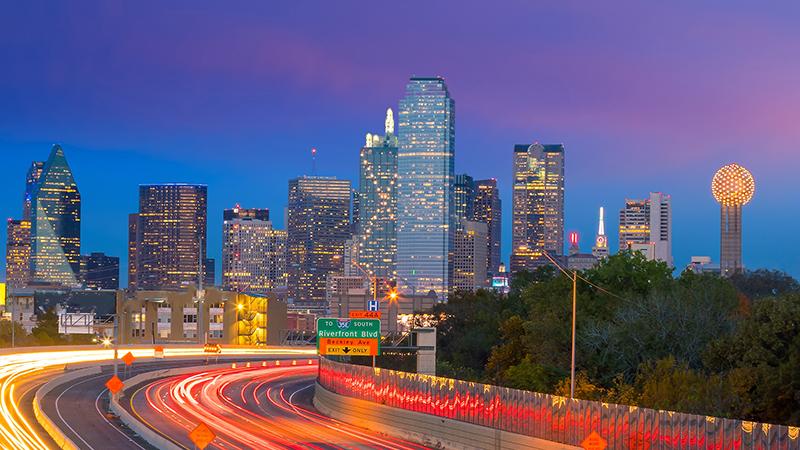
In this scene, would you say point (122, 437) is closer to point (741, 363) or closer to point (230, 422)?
point (230, 422)

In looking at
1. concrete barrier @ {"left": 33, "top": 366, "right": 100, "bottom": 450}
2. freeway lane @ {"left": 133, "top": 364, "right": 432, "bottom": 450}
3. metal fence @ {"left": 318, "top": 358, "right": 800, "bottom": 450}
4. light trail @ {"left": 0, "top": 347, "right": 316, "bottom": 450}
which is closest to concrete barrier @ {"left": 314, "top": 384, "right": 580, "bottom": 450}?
metal fence @ {"left": 318, "top": 358, "right": 800, "bottom": 450}

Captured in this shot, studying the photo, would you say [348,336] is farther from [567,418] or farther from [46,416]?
[567,418]

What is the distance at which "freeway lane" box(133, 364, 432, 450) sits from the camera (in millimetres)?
56656

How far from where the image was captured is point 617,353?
230 ft

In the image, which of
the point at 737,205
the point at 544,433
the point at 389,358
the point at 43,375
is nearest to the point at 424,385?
the point at 544,433

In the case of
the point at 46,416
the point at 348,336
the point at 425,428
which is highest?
the point at 348,336

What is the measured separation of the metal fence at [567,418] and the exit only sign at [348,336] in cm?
998

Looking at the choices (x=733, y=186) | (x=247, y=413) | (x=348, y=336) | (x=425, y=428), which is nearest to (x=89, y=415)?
(x=247, y=413)

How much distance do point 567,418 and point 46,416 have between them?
33534 millimetres

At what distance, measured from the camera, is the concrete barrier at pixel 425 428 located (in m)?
48.4

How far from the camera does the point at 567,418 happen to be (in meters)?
45.3

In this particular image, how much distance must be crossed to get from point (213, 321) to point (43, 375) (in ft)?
275

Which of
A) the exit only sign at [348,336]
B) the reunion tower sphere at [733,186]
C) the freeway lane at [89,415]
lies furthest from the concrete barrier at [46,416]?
the reunion tower sphere at [733,186]

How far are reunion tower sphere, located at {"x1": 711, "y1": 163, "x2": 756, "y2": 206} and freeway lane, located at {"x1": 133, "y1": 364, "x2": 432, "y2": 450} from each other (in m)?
80.7
